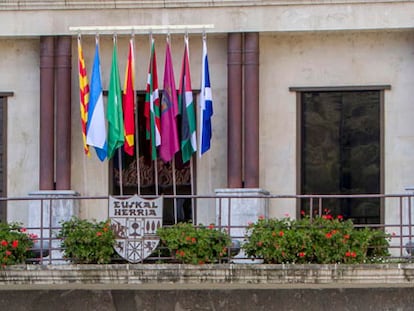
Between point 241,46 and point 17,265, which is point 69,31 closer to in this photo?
point 241,46

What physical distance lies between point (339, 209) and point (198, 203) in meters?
2.67

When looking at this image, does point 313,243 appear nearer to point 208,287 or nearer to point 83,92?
point 208,287

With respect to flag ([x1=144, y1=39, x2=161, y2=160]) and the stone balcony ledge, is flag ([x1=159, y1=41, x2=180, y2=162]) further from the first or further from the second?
the stone balcony ledge

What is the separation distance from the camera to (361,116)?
31.6 metres

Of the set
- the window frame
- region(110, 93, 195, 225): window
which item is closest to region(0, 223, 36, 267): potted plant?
region(110, 93, 195, 225): window

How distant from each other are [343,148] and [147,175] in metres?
3.77

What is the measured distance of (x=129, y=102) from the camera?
31.1 m

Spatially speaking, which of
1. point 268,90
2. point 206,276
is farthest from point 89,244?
point 268,90

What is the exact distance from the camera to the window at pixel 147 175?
1244 inches

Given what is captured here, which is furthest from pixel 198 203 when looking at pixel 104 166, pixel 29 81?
pixel 29 81

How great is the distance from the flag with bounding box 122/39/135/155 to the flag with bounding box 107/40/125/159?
0.37 ft

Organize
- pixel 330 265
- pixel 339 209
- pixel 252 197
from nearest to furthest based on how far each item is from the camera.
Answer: pixel 330 265 → pixel 252 197 → pixel 339 209

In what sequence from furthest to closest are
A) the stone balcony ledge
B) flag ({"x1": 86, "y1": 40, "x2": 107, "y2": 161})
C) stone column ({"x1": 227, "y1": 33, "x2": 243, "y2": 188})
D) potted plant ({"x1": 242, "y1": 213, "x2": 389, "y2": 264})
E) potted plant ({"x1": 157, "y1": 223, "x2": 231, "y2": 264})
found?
stone column ({"x1": 227, "y1": 33, "x2": 243, "y2": 188})
flag ({"x1": 86, "y1": 40, "x2": 107, "y2": 161})
potted plant ({"x1": 157, "y1": 223, "x2": 231, "y2": 264})
potted plant ({"x1": 242, "y1": 213, "x2": 389, "y2": 264})
the stone balcony ledge

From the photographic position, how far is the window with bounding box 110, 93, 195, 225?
31609 millimetres
